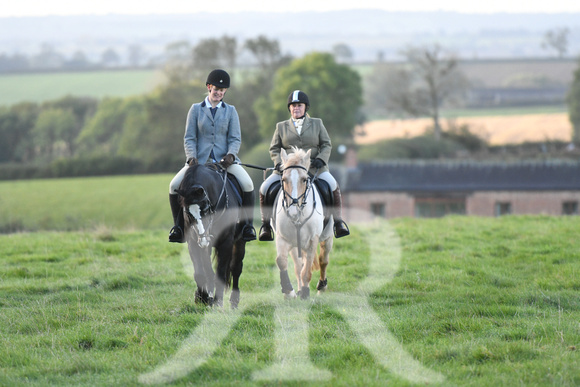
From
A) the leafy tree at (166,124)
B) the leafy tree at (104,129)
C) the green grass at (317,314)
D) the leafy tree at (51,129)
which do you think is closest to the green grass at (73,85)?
the leafy tree at (104,129)

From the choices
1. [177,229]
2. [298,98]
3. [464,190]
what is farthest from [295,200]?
[464,190]

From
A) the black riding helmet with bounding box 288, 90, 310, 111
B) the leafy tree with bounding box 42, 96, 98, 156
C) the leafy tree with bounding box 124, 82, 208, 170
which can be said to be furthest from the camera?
the leafy tree with bounding box 42, 96, 98, 156

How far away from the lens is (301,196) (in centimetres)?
991

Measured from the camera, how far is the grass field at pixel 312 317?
7152mm

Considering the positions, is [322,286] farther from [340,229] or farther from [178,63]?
[178,63]

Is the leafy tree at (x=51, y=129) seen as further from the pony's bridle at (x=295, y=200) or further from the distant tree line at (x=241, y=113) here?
the pony's bridle at (x=295, y=200)

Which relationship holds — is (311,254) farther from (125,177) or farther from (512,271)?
(125,177)

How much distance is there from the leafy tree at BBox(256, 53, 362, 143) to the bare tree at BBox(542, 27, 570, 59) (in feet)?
229

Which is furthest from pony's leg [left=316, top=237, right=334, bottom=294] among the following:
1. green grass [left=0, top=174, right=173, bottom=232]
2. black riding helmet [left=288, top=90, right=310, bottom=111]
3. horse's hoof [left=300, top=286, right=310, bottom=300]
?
green grass [left=0, top=174, right=173, bottom=232]

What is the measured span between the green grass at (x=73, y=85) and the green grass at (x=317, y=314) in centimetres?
8164

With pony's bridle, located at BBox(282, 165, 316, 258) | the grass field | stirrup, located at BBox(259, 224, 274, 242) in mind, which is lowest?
the grass field

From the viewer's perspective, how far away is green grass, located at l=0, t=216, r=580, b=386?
7.21 m

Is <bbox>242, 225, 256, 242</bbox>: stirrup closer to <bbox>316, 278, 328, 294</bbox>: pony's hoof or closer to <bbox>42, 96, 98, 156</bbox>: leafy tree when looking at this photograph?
<bbox>316, 278, 328, 294</bbox>: pony's hoof

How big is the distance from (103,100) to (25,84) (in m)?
19.5
